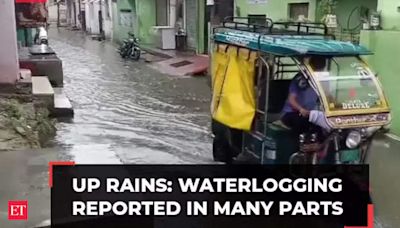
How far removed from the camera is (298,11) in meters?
13.4

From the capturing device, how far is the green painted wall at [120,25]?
2907 centimetres

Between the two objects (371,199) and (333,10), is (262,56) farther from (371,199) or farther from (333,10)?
(333,10)

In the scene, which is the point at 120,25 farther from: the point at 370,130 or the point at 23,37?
the point at 370,130

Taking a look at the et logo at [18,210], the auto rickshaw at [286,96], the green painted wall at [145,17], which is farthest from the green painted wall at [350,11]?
the green painted wall at [145,17]

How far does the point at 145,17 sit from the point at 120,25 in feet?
15.7

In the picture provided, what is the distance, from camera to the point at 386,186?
6.62m

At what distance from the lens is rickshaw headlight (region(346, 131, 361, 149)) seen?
5.72 meters

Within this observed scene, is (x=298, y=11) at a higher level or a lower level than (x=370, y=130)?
higher

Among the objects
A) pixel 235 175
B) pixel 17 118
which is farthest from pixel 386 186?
pixel 17 118

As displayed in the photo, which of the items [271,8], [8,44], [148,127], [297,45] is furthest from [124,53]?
[297,45]

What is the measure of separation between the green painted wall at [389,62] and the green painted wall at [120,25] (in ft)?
65.6

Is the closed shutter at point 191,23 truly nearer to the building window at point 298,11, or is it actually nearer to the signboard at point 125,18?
the signboard at point 125,18

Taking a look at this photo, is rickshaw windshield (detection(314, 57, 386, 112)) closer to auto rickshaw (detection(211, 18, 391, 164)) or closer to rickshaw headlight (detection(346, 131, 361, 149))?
auto rickshaw (detection(211, 18, 391, 164))

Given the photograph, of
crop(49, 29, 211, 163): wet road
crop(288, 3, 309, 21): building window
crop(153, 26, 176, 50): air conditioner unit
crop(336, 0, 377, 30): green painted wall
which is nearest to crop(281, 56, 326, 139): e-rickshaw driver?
crop(49, 29, 211, 163): wet road
